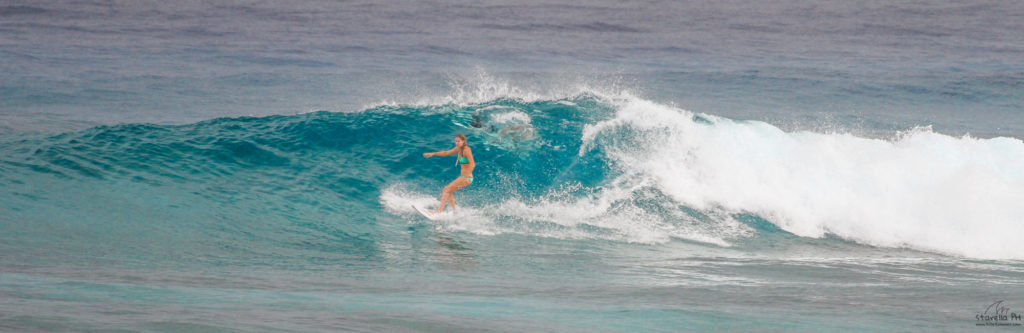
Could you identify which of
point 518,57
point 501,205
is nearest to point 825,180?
point 501,205

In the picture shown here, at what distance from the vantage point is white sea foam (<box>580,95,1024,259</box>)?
9.98 m

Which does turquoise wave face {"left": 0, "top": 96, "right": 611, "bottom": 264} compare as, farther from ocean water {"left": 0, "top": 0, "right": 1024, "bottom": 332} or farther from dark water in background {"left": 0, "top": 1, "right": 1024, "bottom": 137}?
dark water in background {"left": 0, "top": 1, "right": 1024, "bottom": 137}

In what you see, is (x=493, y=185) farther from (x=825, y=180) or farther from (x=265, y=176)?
(x=825, y=180)

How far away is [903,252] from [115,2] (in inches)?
1548

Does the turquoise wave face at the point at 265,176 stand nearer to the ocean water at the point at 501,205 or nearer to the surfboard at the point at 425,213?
the ocean water at the point at 501,205

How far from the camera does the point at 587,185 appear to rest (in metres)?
10.8

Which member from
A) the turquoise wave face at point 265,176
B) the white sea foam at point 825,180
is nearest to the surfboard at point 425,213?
the turquoise wave face at point 265,176

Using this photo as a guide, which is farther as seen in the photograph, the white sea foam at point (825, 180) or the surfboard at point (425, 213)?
the white sea foam at point (825, 180)

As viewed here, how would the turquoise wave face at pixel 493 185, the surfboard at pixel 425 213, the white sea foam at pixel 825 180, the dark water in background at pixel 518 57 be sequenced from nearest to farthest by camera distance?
the turquoise wave face at pixel 493 185
the surfboard at pixel 425 213
the white sea foam at pixel 825 180
the dark water in background at pixel 518 57

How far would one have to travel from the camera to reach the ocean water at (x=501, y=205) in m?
5.20

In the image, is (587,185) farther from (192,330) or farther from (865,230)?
(192,330)
